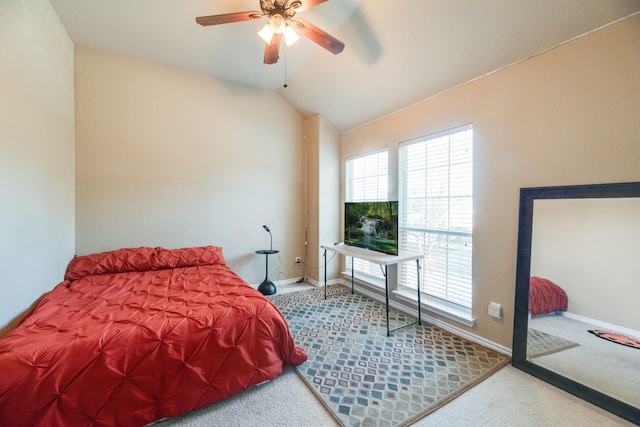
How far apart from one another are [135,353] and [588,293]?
2977 millimetres

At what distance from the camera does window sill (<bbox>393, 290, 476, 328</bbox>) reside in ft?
8.16

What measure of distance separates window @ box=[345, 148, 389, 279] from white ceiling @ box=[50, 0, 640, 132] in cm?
57

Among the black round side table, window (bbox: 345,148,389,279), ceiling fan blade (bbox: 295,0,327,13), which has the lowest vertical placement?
the black round side table

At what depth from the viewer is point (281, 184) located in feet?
13.7

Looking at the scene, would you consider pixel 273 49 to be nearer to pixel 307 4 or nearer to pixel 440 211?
pixel 307 4

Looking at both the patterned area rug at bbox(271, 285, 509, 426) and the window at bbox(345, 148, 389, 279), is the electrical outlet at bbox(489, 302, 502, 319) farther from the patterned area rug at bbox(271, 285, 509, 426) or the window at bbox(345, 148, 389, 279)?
the window at bbox(345, 148, 389, 279)

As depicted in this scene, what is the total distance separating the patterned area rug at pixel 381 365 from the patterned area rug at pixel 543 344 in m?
0.24

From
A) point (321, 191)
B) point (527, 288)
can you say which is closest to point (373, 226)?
point (321, 191)

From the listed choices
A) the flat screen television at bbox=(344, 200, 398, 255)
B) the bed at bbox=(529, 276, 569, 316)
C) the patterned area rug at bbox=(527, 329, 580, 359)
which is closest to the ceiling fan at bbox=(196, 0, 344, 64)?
the flat screen television at bbox=(344, 200, 398, 255)

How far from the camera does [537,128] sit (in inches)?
80.2

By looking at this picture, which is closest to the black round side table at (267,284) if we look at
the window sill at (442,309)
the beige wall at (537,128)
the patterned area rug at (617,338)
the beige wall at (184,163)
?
the beige wall at (184,163)

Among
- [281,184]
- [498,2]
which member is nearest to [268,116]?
[281,184]

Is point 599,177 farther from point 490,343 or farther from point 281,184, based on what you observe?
point 281,184

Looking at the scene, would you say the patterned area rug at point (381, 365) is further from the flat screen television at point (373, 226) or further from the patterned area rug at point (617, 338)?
the flat screen television at point (373, 226)
